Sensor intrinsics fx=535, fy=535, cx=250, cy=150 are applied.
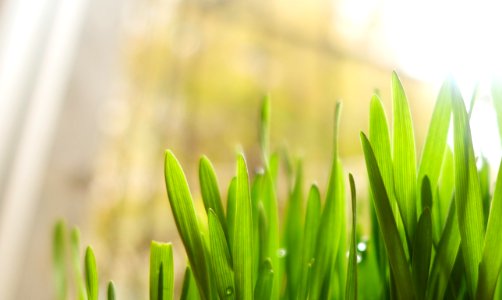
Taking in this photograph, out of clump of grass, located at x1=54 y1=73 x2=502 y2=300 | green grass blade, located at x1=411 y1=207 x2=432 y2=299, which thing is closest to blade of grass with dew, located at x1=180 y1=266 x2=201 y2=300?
clump of grass, located at x1=54 y1=73 x2=502 y2=300

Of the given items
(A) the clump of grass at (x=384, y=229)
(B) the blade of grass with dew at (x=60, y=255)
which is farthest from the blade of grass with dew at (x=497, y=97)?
(B) the blade of grass with dew at (x=60, y=255)

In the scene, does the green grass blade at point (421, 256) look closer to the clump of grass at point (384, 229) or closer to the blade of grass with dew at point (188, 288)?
the clump of grass at point (384, 229)

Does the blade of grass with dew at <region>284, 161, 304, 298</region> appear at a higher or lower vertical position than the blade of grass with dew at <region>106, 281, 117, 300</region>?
higher

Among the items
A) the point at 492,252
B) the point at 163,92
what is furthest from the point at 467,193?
the point at 163,92

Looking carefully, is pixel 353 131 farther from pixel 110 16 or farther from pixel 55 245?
pixel 55 245

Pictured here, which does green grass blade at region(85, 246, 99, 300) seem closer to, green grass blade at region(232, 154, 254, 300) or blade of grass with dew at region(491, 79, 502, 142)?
green grass blade at region(232, 154, 254, 300)

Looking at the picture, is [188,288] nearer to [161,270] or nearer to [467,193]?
[161,270]
